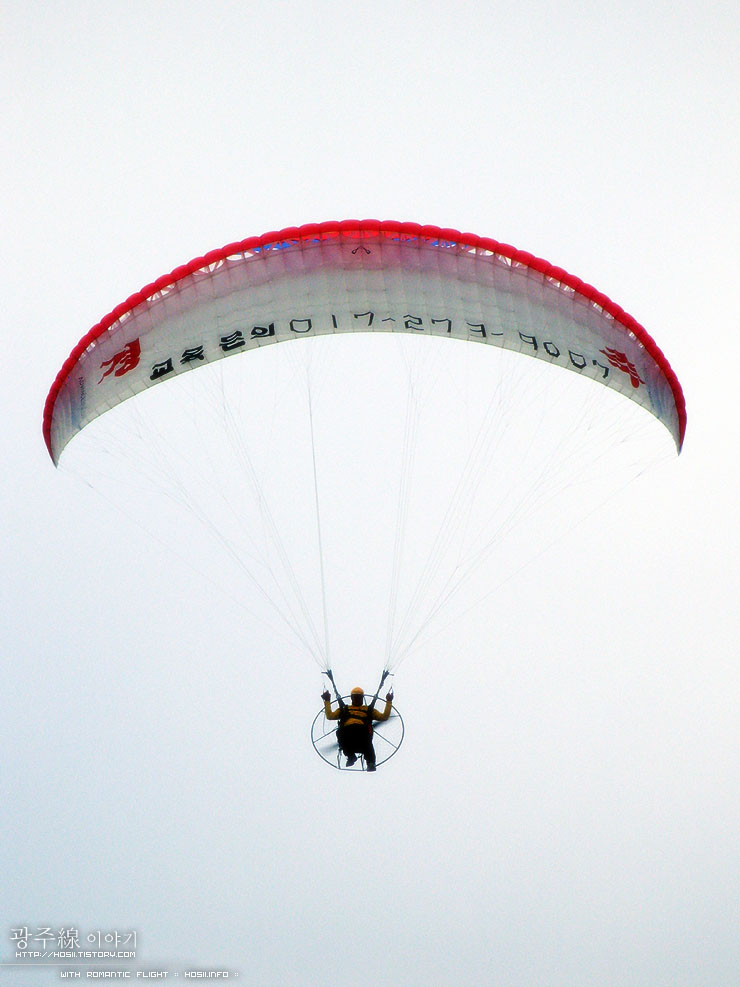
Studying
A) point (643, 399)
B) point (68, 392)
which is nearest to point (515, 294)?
point (643, 399)

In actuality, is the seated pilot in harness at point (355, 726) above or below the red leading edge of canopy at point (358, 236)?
below

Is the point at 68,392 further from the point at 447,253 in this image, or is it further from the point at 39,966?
the point at 39,966

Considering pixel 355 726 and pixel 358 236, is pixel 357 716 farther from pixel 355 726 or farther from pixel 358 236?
pixel 358 236

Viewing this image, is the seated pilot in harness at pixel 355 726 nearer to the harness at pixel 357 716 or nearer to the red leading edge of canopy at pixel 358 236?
the harness at pixel 357 716

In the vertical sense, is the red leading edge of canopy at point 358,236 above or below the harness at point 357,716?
above

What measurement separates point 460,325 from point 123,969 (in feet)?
53.8

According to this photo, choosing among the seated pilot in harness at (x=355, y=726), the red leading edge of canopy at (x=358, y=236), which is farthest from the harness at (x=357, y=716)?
the red leading edge of canopy at (x=358, y=236)

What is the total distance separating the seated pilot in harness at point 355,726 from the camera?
18.7 m

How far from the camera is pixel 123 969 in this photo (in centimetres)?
2795

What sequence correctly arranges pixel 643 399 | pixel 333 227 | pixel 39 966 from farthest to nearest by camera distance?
pixel 39 966 < pixel 643 399 < pixel 333 227

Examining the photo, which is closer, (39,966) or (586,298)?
(586,298)

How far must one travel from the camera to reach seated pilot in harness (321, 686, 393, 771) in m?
18.7

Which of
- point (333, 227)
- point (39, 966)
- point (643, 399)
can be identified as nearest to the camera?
point (333, 227)

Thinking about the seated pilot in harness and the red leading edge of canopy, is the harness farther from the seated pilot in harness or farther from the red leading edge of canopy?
the red leading edge of canopy
